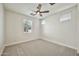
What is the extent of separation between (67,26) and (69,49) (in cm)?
45

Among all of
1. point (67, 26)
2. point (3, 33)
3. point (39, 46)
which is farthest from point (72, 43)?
point (3, 33)

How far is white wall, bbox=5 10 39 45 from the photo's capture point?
5.70ft

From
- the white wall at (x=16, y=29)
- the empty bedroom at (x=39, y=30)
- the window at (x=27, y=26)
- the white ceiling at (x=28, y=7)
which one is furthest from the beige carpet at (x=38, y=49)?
the white ceiling at (x=28, y=7)

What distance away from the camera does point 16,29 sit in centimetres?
181

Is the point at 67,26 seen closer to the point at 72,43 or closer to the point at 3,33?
the point at 72,43

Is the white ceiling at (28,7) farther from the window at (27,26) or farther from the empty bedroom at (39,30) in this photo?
the window at (27,26)

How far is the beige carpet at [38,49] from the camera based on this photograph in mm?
1822

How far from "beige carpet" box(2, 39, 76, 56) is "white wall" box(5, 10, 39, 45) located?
0.37 feet

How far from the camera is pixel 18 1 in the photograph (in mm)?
1478

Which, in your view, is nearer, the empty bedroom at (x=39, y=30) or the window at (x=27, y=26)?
the empty bedroom at (x=39, y=30)

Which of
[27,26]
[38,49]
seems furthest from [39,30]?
[38,49]

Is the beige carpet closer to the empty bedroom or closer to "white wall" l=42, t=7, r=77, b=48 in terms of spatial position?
the empty bedroom

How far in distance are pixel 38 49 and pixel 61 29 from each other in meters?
0.61

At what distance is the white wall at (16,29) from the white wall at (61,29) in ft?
0.62
